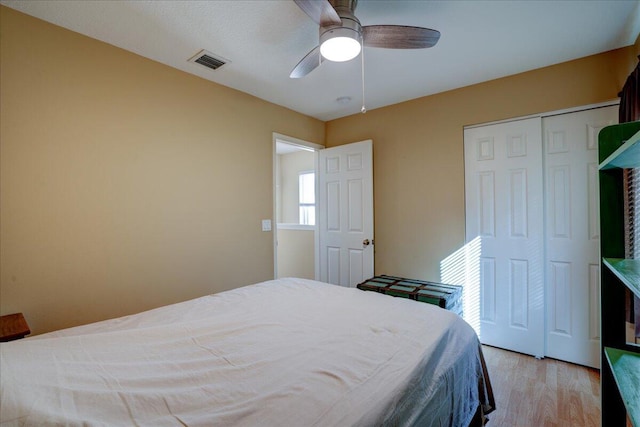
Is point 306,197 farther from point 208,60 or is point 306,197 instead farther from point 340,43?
point 340,43

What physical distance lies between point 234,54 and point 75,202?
1.52 m

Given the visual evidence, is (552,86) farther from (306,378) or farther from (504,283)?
(306,378)

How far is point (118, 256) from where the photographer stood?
205 cm

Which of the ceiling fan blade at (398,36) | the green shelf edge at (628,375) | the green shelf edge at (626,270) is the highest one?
the ceiling fan blade at (398,36)

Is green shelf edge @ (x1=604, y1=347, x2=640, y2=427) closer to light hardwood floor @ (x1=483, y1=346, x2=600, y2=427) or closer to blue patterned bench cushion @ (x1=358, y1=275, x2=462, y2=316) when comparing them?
light hardwood floor @ (x1=483, y1=346, x2=600, y2=427)

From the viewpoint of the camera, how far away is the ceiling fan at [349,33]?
4.71 ft

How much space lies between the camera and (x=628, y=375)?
1020mm

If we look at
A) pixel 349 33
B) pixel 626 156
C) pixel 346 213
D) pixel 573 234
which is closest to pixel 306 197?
pixel 346 213

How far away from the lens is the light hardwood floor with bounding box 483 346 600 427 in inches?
69.8

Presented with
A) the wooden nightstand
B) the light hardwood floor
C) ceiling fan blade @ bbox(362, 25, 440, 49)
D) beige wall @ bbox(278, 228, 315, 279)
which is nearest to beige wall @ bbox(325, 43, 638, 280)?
the light hardwood floor

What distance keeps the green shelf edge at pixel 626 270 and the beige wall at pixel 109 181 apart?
2594 millimetres

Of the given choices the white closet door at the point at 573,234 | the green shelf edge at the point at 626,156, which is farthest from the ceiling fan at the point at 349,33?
the white closet door at the point at 573,234

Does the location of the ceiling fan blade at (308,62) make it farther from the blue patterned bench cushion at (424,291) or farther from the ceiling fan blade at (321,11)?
the blue patterned bench cushion at (424,291)

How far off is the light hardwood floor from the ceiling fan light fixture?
7.72 feet
